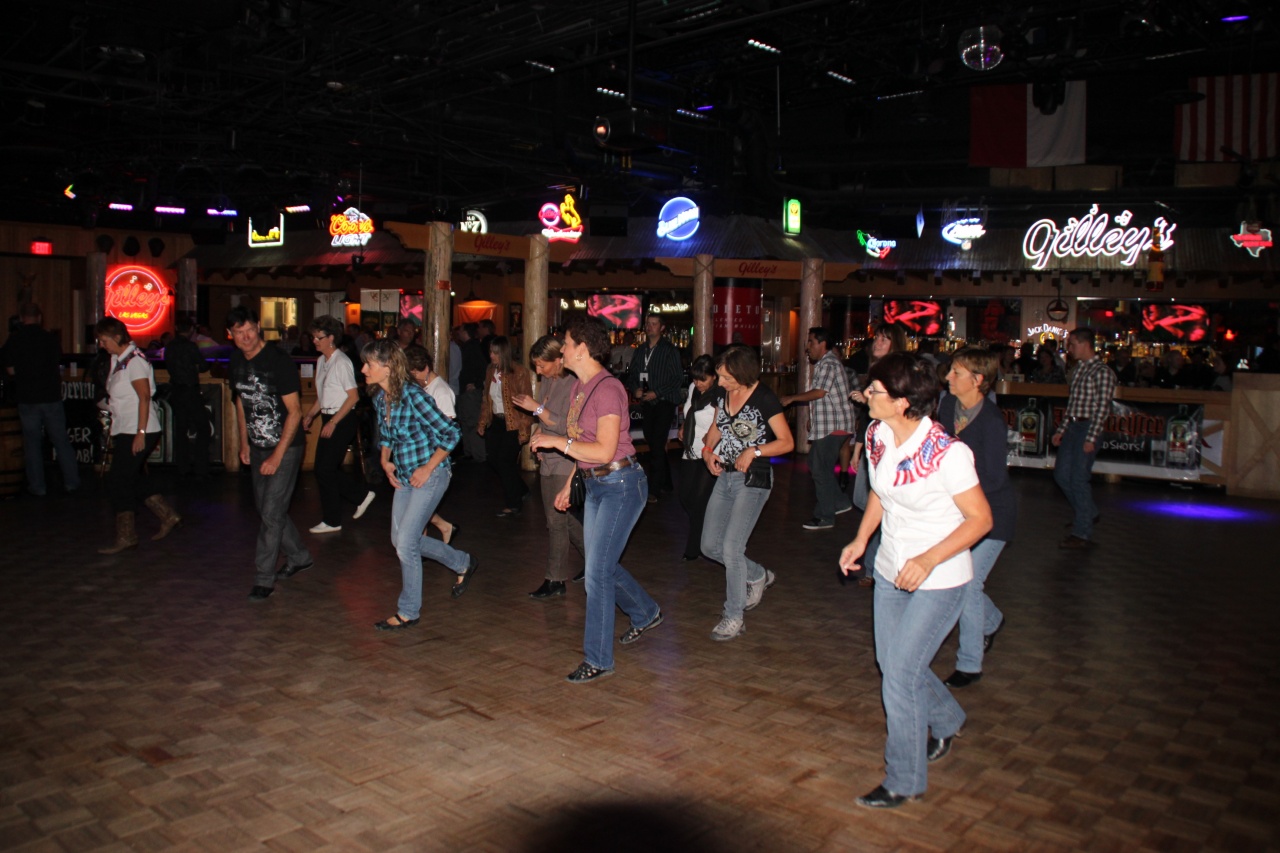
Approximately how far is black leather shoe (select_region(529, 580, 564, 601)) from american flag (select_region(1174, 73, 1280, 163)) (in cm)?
1127

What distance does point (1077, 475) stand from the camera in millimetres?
8469

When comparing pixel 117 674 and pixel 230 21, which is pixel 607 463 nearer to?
pixel 117 674

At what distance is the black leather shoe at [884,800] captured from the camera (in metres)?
3.59

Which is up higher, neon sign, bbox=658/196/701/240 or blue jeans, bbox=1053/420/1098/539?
neon sign, bbox=658/196/701/240

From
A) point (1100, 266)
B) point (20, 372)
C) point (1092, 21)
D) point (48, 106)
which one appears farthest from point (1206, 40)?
point (48, 106)

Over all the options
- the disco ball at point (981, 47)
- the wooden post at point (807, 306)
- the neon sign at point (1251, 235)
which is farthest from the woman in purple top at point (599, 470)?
the neon sign at point (1251, 235)

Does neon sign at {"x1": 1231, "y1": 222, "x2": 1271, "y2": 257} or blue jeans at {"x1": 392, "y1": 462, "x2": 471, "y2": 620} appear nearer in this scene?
blue jeans at {"x1": 392, "y1": 462, "x2": 471, "y2": 620}

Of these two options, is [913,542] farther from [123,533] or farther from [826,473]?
[123,533]

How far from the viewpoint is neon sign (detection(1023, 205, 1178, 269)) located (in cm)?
1750

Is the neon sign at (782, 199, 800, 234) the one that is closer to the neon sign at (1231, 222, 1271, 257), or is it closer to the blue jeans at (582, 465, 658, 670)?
the neon sign at (1231, 222, 1271, 257)

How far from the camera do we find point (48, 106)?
15.2 meters

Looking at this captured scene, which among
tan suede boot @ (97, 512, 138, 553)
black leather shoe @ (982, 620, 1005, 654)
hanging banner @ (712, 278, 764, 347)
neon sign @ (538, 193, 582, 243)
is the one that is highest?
neon sign @ (538, 193, 582, 243)

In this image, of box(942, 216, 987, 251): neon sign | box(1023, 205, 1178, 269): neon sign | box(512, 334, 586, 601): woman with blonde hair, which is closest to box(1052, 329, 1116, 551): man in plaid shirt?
box(512, 334, 586, 601): woman with blonde hair

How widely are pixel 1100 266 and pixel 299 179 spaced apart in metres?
15.0
